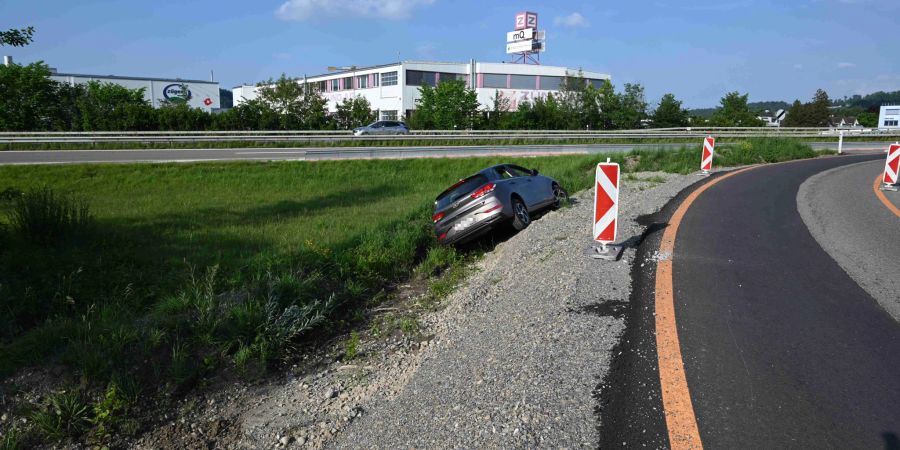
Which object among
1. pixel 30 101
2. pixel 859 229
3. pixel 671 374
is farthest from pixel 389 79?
pixel 671 374

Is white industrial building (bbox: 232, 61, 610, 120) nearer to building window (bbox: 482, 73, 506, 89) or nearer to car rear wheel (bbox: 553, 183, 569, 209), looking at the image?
building window (bbox: 482, 73, 506, 89)

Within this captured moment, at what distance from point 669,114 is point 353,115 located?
32.0 m

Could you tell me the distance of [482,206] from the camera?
10.9m

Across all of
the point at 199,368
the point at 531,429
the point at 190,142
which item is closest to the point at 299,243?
the point at 199,368

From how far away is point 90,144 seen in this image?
3005 centimetres

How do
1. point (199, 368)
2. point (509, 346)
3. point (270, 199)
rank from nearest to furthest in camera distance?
point (509, 346) → point (199, 368) → point (270, 199)

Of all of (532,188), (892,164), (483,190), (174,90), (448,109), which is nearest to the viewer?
(483,190)

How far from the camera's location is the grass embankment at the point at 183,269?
5.52 metres

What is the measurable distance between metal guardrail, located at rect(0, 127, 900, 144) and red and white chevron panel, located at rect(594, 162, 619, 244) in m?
27.4

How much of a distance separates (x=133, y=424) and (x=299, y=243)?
6619mm

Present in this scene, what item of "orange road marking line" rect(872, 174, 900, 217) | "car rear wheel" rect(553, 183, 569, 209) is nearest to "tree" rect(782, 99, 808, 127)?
"orange road marking line" rect(872, 174, 900, 217)

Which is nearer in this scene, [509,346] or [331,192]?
[509,346]

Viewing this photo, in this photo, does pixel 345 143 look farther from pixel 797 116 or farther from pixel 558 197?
pixel 797 116

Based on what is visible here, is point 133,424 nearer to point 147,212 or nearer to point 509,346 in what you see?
point 509,346
